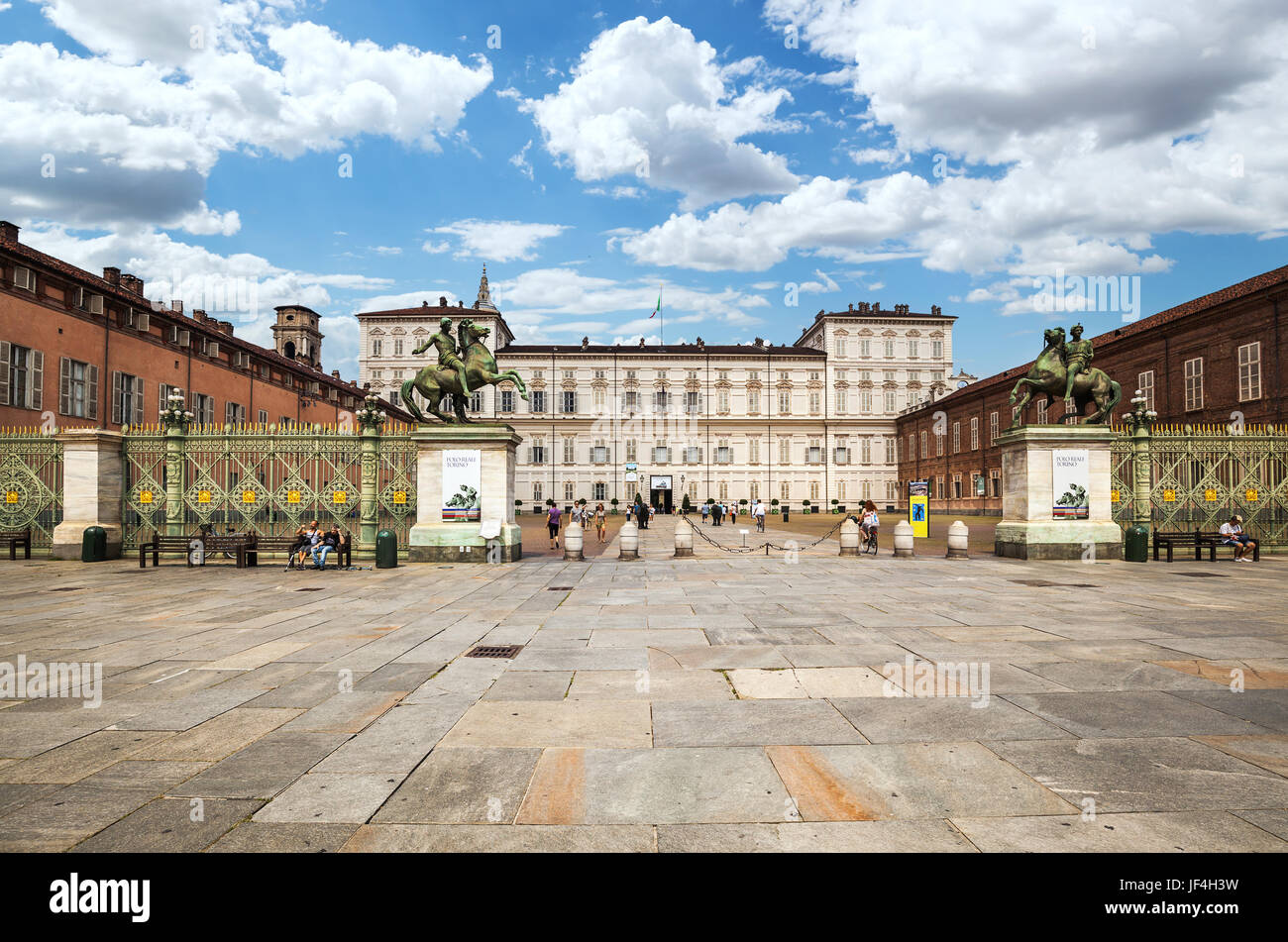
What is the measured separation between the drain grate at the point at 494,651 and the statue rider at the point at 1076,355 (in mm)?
15491

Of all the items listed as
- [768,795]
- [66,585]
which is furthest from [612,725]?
[66,585]

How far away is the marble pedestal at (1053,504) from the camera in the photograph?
16.7 m

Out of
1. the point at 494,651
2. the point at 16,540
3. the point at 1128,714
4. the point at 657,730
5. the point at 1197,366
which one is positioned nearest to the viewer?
the point at 657,730

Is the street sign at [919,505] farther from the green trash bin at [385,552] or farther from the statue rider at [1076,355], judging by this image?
the green trash bin at [385,552]

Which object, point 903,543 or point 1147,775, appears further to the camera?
point 903,543

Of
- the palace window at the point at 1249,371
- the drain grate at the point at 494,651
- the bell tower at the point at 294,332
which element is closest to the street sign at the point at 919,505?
the palace window at the point at 1249,371

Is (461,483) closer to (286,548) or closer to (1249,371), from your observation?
(286,548)

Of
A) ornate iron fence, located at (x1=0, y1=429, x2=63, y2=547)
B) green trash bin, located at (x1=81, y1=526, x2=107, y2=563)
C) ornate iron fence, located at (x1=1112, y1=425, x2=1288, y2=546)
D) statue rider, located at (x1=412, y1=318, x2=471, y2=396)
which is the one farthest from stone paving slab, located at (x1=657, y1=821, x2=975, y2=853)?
ornate iron fence, located at (x1=0, y1=429, x2=63, y2=547)

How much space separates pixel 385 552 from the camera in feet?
49.2

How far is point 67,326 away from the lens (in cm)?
2502

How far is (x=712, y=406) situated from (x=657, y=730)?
2497 inches

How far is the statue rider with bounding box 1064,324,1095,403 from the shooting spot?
17.0 m

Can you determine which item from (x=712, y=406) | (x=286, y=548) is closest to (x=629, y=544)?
(x=286, y=548)
